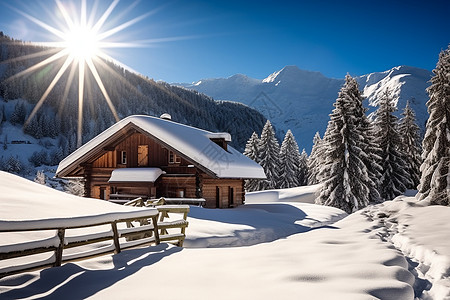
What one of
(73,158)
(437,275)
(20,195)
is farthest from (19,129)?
(437,275)

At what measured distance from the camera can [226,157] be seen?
23453 mm

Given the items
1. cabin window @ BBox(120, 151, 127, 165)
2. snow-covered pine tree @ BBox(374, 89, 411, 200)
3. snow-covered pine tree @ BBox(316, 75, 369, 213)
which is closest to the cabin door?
cabin window @ BBox(120, 151, 127, 165)

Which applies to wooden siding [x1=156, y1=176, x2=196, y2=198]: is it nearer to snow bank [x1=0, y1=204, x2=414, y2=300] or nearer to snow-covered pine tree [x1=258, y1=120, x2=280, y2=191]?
snow bank [x1=0, y1=204, x2=414, y2=300]

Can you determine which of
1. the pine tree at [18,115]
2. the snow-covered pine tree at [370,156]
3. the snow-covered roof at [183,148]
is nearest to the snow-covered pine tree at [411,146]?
the snow-covered pine tree at [370,156]

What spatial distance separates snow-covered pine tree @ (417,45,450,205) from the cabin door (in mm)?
19091

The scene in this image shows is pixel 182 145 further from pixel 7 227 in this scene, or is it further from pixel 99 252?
pixel 7 227

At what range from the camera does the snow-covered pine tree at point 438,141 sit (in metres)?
18.1

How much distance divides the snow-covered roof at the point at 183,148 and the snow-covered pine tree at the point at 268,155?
20514 mm

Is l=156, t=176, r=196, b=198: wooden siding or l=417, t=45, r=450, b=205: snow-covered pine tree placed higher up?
l=417, t=45, r=450, b=205: snow-covered pine tree

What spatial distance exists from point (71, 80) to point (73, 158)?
15409 cm

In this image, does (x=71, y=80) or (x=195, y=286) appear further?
(x=71, y=80)

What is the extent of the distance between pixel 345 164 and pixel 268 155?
800 inches

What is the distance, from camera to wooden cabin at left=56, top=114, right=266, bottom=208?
21.2 metres

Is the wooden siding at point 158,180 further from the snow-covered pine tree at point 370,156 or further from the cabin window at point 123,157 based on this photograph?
the snow-covered pine tree at point 370,156
